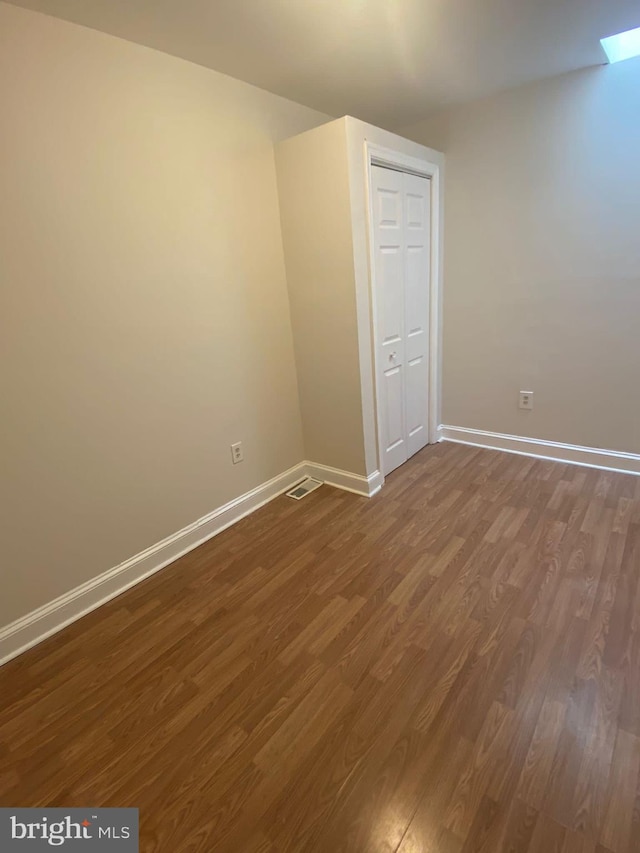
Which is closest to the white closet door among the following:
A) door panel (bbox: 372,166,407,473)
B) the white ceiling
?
door panel (bbox: 372,166,407,473)

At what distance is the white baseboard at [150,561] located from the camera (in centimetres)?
183

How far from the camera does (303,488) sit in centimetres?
297

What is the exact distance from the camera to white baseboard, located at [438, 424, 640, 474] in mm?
2812

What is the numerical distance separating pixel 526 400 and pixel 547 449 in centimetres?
39

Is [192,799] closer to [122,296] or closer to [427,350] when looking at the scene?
[122,296]

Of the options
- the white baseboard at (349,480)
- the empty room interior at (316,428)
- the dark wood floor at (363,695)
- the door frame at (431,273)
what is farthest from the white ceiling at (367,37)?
the dark wood floor at (363,695)

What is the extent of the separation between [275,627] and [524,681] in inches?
38.3

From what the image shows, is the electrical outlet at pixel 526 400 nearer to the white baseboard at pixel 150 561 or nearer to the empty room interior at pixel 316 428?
the empty room interior at pixel 316 428

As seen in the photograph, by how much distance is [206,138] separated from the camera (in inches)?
84.2

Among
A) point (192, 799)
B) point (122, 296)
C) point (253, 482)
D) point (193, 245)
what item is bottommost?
point (192, 799)

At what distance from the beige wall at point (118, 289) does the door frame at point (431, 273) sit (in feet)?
1.95

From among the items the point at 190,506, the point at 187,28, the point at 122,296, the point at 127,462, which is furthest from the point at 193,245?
the point at 190,506

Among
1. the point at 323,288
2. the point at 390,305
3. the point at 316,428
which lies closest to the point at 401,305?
the point at 390,305

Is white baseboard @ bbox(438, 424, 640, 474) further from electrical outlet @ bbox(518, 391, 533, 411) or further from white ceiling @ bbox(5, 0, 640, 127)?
white ceiling @ bbox(5, 0, 640, 127)
